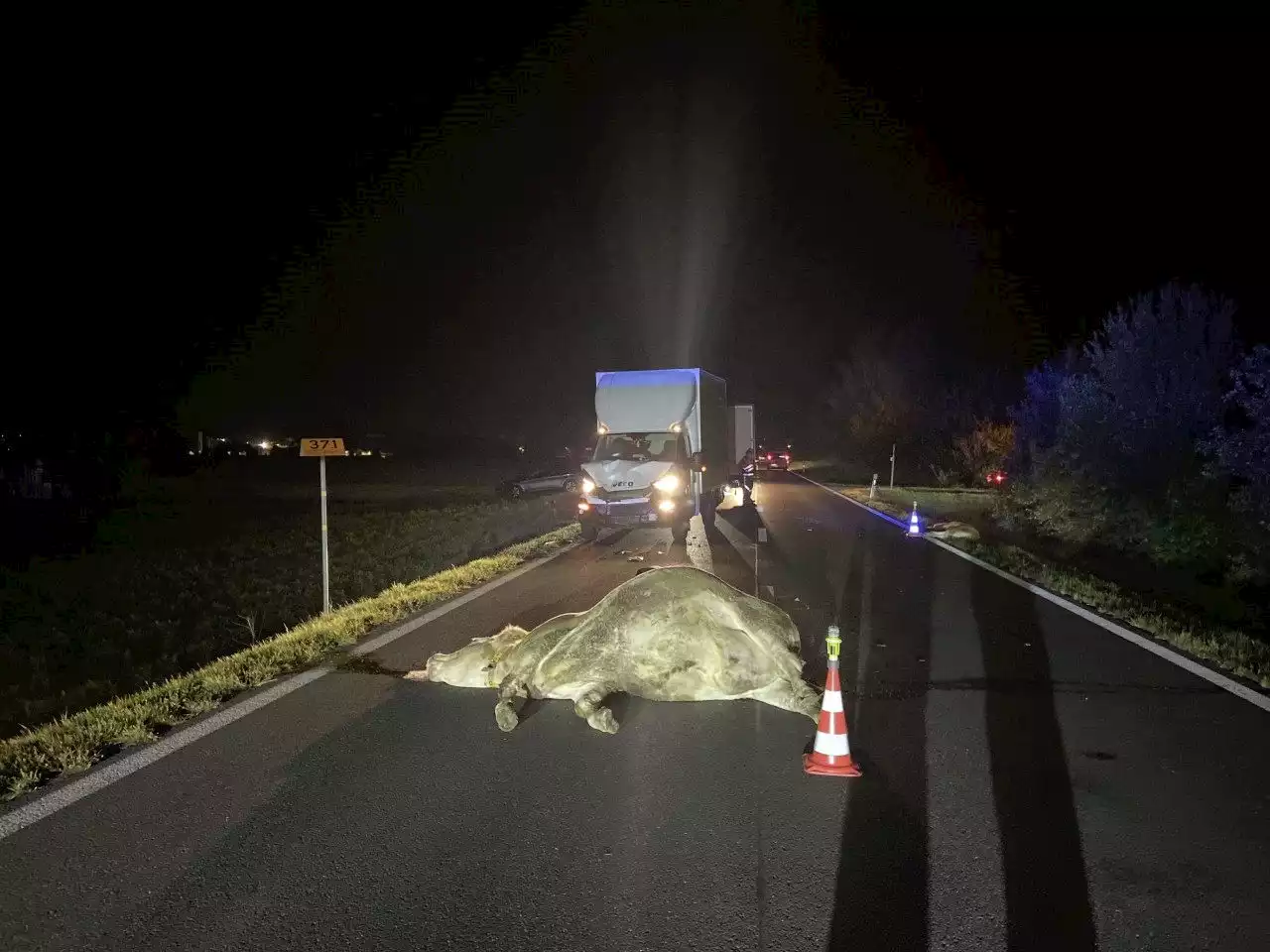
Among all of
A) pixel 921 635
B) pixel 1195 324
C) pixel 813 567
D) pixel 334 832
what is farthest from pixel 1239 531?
pixel 334 832

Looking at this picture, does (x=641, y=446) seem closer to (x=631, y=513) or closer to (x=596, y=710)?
(x=631, y=513)

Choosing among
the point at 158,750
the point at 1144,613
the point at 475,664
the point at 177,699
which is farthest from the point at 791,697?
the point at 1144,613

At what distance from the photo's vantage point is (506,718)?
5.76 m

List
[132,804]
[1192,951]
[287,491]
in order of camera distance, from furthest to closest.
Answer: [287,491], [132,804], [1192,951]

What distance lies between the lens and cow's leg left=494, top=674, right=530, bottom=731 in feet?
18.9

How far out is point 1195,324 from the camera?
16453mm

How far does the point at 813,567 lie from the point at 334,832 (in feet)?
31.6

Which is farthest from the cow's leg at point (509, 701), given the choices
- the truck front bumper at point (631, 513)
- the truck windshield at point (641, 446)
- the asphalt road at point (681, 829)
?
the truck windshield at point (641, 446)

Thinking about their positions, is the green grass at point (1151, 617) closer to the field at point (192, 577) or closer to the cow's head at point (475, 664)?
the cow's head at point (475, 664)

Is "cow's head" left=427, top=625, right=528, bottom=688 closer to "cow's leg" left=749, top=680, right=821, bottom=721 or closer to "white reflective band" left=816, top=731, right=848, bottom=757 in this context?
"cow's leg" left=749, top=680, right=821, bottom=721

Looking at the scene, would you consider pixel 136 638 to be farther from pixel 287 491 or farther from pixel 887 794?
pixel 287 491

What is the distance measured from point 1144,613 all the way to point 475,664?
7226 millimetres

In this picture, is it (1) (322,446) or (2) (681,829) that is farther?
(1) (322,446)

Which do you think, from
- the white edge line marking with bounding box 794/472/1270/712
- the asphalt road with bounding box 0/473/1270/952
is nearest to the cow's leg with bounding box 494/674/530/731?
the asphalt road with bounding box 0/473/1270/952
